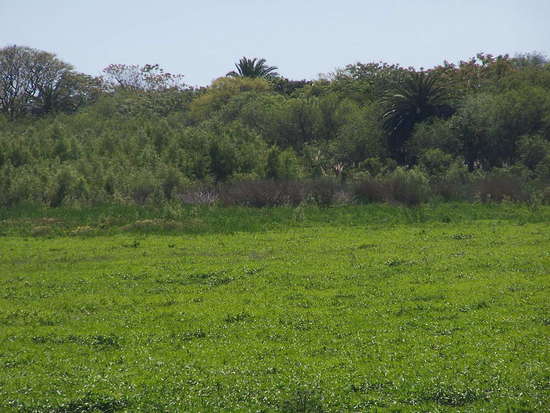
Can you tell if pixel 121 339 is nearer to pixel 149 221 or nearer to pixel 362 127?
pixel 149 221

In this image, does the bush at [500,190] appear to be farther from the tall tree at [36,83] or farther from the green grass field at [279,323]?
the tall tree at [36,83]

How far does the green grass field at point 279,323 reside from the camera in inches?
334

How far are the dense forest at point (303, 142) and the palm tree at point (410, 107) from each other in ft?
0.29

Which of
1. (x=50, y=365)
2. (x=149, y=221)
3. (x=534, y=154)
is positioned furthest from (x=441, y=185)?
(x=50, y=365)

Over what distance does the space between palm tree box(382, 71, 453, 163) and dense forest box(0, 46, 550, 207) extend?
0.09 meters

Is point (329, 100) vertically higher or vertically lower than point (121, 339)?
higher

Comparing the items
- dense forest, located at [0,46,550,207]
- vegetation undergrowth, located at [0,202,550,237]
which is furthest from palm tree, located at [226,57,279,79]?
vegetation undergrowth, located at [0,202,550,237]

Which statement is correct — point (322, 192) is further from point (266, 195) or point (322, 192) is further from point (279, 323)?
point (279, 323)

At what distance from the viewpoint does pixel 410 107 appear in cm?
4603

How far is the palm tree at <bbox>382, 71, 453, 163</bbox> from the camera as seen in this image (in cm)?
4606

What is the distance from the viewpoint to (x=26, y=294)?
49.0 feet

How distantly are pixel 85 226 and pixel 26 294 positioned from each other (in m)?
11.8

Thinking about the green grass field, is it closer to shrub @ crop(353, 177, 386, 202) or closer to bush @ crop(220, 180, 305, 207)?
bush @ crop(220, 180, 305, 207)

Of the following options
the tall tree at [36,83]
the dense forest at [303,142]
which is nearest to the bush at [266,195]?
the dense forest at [303,142]
